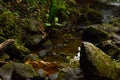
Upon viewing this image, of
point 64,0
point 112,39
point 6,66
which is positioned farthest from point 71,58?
point 64,0

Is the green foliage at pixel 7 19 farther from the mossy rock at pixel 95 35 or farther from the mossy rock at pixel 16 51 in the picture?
the mossy rock at pixel 95 35

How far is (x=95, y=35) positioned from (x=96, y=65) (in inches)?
189

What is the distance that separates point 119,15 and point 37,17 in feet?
17.4

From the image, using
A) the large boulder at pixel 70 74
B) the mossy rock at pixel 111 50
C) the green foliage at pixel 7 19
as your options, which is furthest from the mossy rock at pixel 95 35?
the large boulder at pixel 70 74

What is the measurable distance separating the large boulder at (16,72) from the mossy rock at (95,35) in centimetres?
451

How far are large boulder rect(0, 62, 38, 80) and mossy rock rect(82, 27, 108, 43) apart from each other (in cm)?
451

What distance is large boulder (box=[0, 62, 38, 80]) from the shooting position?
650 centimetres

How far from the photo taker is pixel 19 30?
9945mm

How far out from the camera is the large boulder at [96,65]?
6.37 meters

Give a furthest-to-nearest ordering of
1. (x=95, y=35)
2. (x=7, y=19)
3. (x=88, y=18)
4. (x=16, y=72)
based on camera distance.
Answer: (x=88, y=18) < (x=95, y=35) < (x=7, y=19) < (x=16, y=72)

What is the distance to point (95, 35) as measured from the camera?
437 inches

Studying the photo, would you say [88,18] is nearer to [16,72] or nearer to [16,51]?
[16,51]

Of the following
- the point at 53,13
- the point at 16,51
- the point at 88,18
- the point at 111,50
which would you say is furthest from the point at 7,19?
the point at 88,18

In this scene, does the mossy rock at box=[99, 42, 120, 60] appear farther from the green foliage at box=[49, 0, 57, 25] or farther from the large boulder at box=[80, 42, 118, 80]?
the green foliage at box=[49, 0, 57, 25]
